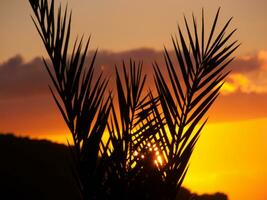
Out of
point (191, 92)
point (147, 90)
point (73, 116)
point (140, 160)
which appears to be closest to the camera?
point (73, 116)

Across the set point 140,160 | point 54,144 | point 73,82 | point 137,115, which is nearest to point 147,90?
point 137,115

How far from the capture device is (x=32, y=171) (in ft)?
38.5

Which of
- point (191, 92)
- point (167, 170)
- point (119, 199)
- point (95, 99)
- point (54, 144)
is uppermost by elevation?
point (54, 144)

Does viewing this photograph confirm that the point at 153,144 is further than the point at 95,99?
Yes

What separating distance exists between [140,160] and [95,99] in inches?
14.1

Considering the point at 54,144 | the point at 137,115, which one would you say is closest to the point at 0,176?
the point at 54,144

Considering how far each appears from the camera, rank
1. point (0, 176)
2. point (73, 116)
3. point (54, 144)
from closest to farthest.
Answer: point (73, 116)
point (0, 176)
point (54, 144)

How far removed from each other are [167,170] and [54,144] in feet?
38.7

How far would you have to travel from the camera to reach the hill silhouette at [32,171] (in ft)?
35.8

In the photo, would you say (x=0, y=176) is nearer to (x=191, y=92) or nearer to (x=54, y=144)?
(x=54, y=144)

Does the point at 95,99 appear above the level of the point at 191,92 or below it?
below

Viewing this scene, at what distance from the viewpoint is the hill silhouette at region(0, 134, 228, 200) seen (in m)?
10.9

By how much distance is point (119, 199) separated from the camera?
1.88 meters

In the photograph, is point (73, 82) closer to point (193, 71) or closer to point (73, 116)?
point (73, 116)
